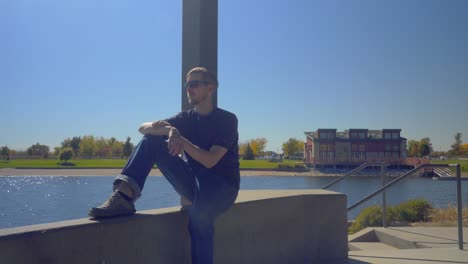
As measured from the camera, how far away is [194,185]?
93.2 inches

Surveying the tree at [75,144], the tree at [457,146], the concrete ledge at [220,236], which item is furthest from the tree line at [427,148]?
the concrete ledge at [220,236]

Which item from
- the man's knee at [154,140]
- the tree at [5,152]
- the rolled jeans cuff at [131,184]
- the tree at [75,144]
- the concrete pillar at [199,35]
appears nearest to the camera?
the rolled jeans cuff at [131,184]

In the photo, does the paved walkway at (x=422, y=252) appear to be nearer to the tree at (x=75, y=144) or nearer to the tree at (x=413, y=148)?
the tree at (x=413, y=148)

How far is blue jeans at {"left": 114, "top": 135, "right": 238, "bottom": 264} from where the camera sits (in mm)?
2162

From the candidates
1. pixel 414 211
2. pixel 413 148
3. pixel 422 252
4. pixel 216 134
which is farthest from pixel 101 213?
pixel 413 148

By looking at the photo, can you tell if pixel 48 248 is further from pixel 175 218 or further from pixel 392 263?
pixel 392 263

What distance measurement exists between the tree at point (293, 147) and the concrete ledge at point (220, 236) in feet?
363

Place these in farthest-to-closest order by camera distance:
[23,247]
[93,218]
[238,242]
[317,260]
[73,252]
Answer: [317,260] < [238,242] < [93,218] < [73,252] < [23,247]

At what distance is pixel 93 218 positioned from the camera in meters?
2.02

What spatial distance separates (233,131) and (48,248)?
1074mm

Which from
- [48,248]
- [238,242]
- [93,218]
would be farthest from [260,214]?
[48,248]

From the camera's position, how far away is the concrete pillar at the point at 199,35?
3.18 metres

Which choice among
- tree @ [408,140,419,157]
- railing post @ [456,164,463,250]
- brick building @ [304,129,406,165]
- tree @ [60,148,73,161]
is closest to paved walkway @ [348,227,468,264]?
railing post @ [456,164,463,250]

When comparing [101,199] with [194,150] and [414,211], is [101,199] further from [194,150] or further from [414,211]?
[194,150]
